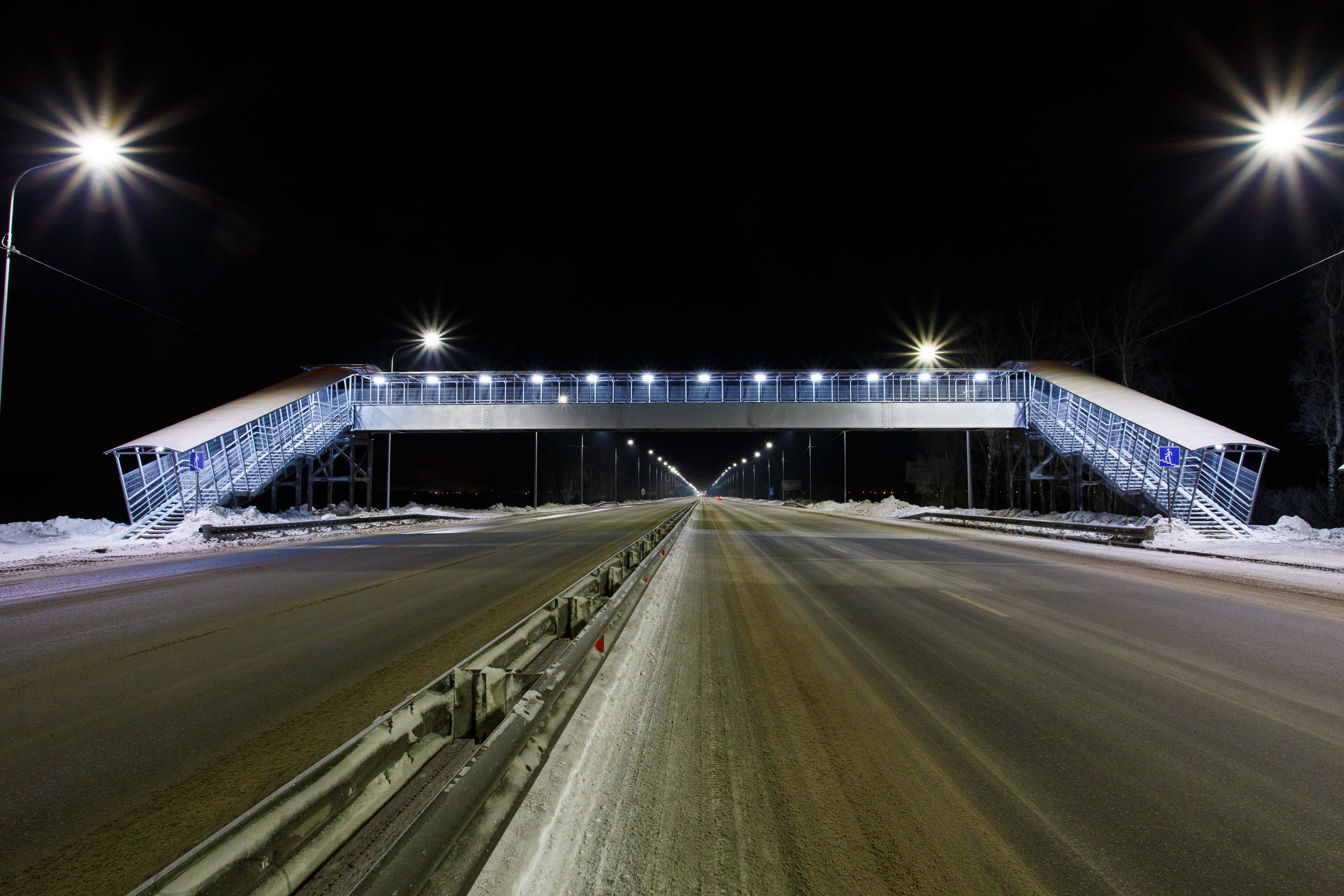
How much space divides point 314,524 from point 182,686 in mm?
26132

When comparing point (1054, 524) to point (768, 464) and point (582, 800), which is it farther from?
point (768, 464)

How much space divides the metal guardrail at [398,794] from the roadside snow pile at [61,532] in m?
23.1

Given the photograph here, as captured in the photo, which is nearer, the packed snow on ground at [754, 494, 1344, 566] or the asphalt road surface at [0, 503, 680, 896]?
the asphalt road surface at [0, 503, 680, 896]

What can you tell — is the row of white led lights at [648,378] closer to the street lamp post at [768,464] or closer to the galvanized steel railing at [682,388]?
the galvanized steel railing at [682,388]

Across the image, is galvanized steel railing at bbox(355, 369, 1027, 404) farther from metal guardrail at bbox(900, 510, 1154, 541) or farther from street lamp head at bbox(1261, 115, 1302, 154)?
street lamp head at bbox(1261, 115, 1302, 154)

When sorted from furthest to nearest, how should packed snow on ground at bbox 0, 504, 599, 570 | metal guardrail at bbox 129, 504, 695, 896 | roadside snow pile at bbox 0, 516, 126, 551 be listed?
roadside snow pile at bbox 0, 516, 126, 551, packed snow on ground at bbox 0, 504, 599, 570, metal guardrail at bbox 129, 504, 695, 896

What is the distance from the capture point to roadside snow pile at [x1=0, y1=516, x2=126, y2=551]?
2052 centimetres

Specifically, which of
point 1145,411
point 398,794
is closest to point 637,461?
point 1145,411

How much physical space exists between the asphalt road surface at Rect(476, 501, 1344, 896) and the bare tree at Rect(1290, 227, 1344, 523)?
97.4ft

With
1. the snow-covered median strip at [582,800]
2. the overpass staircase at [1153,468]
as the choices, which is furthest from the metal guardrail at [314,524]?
the overpass staircase at [1153,468]

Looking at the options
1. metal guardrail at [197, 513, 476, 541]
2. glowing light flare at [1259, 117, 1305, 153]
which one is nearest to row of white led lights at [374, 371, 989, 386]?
metal guardrail at [197, 513, 476, 541]

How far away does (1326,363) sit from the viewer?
30.6 meters

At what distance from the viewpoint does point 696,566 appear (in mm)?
15750

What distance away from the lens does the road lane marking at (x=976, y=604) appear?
9.41 metres
